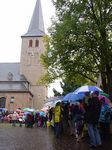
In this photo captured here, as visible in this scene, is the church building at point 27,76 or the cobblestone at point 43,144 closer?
the cobblestone at point 43,144

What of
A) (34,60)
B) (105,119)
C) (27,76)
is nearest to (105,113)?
(105,119)

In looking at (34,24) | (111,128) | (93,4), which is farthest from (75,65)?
(34,24)

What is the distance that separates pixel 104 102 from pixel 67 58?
12.5m

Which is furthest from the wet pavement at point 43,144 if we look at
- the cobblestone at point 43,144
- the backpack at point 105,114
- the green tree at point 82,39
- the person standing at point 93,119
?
the green tree at point 82,39

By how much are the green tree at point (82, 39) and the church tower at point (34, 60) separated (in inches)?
1799

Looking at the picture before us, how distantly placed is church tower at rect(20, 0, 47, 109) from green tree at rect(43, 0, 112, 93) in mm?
45695

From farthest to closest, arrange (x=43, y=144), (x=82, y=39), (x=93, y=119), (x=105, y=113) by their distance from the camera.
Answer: (x=82, y=39) → (x=105, y=113) → (x=43, y=144) → (x=93, y=119)

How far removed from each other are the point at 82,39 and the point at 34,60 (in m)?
50.4

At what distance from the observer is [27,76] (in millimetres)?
73812

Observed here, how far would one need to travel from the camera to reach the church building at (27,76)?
71000 mm

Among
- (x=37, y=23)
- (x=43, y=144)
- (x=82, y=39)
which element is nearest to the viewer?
(x=43, y=144)

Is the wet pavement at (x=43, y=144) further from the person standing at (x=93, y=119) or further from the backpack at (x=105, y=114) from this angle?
the backpack at (x=105, y=114)

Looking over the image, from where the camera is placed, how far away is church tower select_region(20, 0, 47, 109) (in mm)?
73188

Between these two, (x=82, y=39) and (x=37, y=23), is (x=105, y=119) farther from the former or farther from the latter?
(x=37, y=23)
